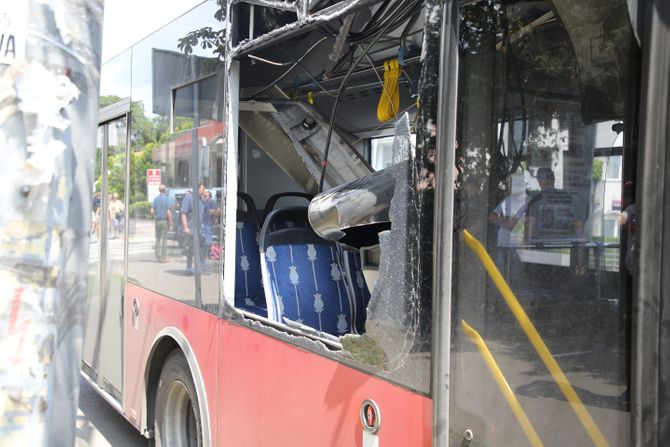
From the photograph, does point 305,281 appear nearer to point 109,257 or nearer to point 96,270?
point 109,257

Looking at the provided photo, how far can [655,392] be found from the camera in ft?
4.89

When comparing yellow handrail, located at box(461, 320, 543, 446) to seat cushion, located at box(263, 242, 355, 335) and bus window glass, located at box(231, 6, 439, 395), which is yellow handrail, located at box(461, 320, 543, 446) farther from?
seat cushion, located at box(263, 242, 355, 335)

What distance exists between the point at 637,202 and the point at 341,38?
5.51ft

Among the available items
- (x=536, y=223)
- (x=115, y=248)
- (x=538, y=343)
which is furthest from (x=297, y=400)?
(x=115, y=248)

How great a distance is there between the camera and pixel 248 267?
408cm

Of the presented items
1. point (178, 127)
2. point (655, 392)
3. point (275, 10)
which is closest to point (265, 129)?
point (178, 127)

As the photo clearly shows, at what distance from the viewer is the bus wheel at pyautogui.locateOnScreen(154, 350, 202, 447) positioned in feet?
13.4

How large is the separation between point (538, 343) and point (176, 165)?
9.09ft

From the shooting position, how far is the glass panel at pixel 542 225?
1616mm

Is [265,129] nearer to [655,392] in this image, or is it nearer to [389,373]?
[389,373]

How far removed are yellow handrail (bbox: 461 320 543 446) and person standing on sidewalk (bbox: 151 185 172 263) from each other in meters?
2.60

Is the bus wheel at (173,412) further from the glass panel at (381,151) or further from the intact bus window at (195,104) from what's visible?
Result: the glass panel at (381,151)

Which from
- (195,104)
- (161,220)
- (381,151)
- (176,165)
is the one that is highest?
(195,104)

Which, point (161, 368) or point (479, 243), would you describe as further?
point (161, 368)
